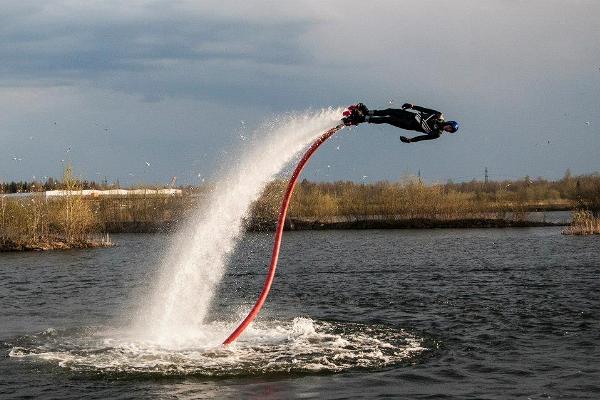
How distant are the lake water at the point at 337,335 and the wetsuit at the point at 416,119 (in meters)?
5.28

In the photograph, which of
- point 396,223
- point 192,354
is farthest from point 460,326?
point 396,223

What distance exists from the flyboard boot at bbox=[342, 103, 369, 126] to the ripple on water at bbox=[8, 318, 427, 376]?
5.56 m

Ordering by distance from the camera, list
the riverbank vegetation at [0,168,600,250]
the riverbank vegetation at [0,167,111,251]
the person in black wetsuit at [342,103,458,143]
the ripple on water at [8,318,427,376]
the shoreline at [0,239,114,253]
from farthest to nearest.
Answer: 1. the riverbank vegetation at [0,168,600,250]
2. the riverbank vegetation at [0,167,111,251]
3. the shoreline at [0,239,114,253]
4. the ripple on water at [8,318,427,376]
5. the person in black wetsuit at [342,103,458,143]

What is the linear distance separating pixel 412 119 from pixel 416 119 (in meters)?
0.12

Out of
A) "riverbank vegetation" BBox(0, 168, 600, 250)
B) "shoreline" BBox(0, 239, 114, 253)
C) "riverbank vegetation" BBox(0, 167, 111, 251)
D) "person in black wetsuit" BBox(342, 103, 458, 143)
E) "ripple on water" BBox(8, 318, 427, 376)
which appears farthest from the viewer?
"riverbank vegetation" BBox(0, 168, 600, 250)

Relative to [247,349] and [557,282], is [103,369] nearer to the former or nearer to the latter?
[247,349]

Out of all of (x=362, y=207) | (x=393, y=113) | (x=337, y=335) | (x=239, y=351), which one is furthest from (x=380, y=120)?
(x=362, y=207)

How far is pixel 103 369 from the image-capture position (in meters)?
18.1

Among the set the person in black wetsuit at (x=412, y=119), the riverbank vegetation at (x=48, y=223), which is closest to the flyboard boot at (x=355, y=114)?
the person in black wetsuit at (x=412, y=119)

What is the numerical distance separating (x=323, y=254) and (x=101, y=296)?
25.4m

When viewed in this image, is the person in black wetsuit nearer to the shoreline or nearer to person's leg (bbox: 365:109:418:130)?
person's leg (bbox: 365:109:418:130)

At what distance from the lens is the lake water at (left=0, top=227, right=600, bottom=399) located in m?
16.7

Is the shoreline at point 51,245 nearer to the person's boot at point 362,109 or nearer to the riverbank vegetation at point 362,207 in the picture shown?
the riverbank vegetation at point 362,207

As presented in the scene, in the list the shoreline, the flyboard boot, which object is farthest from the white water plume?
the shoreline
